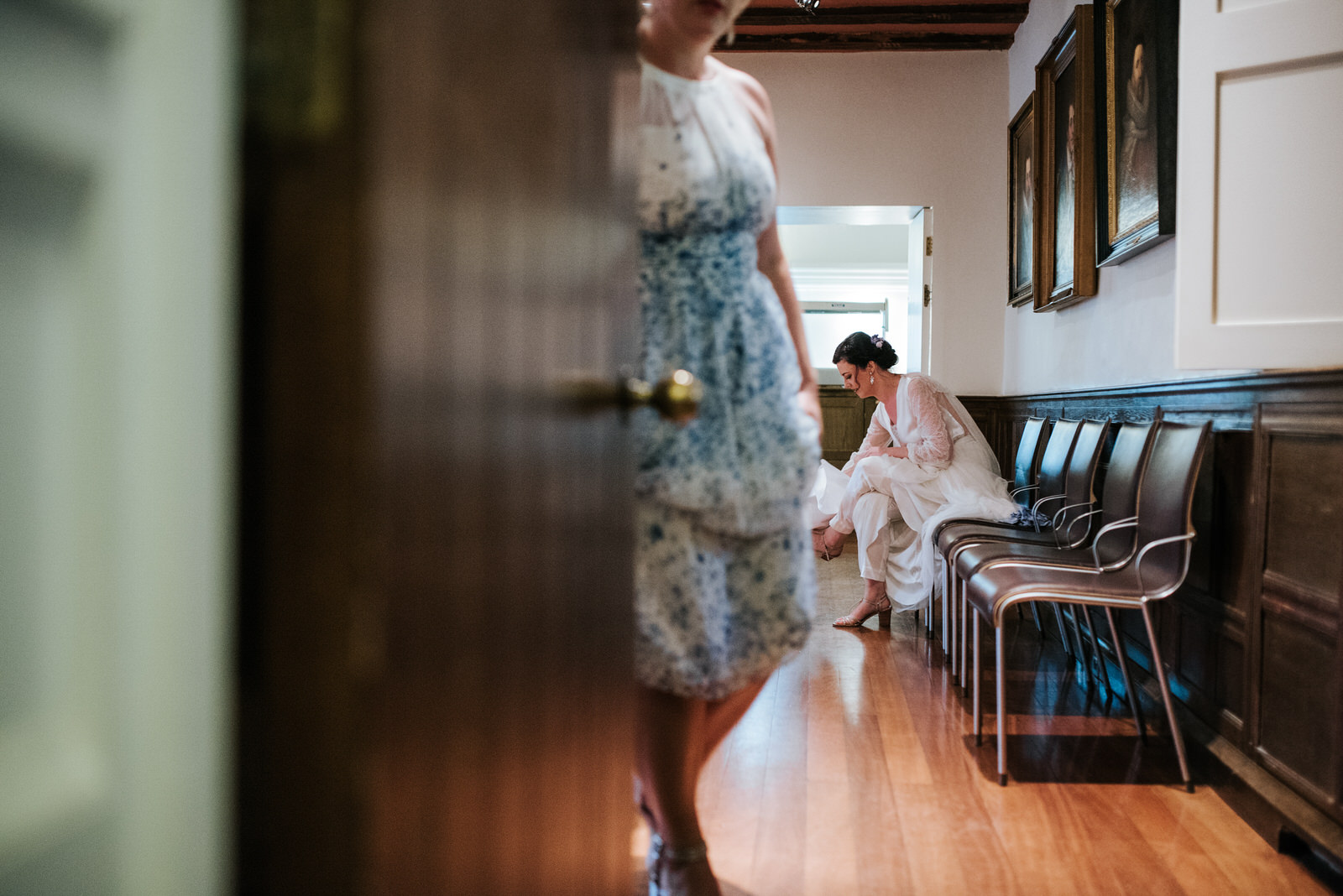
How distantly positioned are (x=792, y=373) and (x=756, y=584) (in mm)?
331

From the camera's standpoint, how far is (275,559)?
286 mm

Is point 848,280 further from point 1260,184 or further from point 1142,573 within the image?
point 1260,184

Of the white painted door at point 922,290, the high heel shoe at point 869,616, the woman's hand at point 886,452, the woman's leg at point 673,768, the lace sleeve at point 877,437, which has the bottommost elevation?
the high heel shoe at point 869,616

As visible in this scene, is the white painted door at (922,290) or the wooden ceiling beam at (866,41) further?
the white painted door at (922,290)

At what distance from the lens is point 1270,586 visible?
216 cm

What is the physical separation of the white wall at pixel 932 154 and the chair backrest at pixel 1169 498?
3.31 metres

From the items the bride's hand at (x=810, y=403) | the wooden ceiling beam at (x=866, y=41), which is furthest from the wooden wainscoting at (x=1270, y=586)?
the wooden ceiling beam at (x=866, y=41)

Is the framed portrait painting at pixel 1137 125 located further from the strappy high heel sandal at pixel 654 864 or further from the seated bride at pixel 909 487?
the strappy high heel sandal at pixel 654 864

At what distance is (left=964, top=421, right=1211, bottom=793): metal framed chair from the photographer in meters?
2.34

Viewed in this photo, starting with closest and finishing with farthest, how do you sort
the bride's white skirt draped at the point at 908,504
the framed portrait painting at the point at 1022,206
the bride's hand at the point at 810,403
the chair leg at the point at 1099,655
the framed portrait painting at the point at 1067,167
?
the bride's hand at the point at 810,403 < the chair leg at the point at 1099,655 < the framed portrait painting at the point at 1067,167 < the bride's white skirt draped at the point at 908,504 < the framed portrait painting at the point at 1022,206

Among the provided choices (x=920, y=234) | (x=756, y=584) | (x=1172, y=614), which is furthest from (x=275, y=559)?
(x=920, y=234)

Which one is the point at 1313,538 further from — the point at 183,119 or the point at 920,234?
the point at 920,234

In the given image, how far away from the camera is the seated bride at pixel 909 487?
397 centimetres

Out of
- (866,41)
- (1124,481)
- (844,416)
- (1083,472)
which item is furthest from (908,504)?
(844,416)
